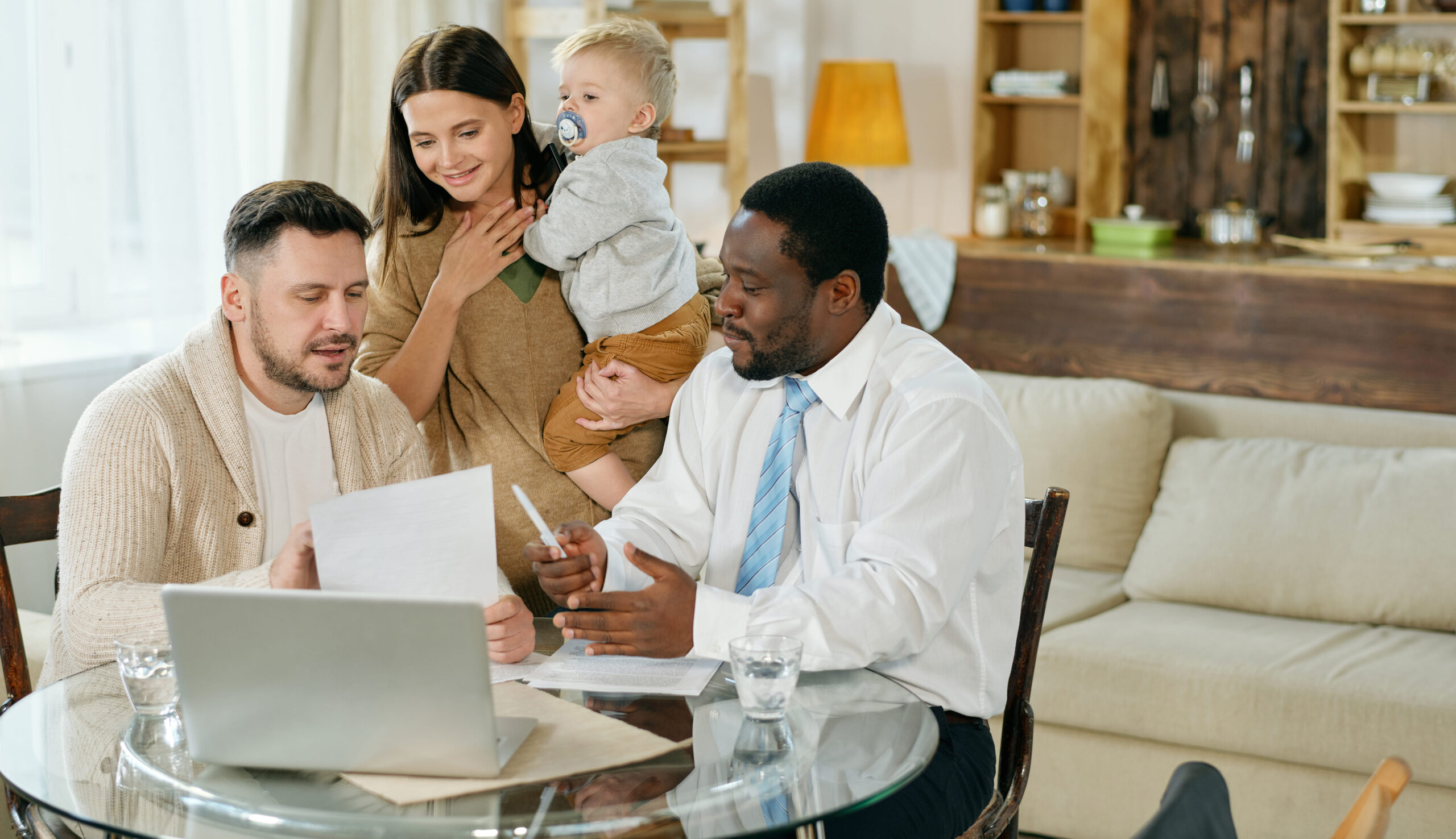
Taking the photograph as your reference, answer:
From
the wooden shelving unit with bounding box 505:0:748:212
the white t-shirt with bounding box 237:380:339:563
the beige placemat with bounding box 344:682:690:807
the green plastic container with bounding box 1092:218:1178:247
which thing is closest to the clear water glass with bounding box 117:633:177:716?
the beige placemat with bounding box 344:682:690:807

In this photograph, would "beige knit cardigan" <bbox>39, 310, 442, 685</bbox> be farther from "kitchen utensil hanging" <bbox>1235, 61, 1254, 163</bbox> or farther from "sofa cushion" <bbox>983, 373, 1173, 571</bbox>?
"kitchen utensil hanging" <bbox>1235, 61, 1254, 163</bbox>

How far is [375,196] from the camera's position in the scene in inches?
79.3

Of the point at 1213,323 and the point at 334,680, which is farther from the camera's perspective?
the point at 1213,323

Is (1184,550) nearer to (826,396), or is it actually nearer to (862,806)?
(826,396)

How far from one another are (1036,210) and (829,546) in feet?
10.7

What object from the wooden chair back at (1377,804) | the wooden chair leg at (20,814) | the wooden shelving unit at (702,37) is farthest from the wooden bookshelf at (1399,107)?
the wooden chair leg at (20,814)

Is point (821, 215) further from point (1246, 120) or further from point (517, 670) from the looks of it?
point (1246, 120)

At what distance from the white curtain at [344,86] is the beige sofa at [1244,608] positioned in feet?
5.66

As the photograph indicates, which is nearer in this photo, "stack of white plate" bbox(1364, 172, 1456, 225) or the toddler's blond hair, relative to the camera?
the toddler's blond hair

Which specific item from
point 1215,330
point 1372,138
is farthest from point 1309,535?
point 1372,138

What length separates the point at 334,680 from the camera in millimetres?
1111

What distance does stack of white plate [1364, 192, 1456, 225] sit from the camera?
398 centimetres

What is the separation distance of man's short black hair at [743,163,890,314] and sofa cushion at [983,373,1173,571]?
5.30 ft

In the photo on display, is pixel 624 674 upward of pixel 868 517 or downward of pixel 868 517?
downward
